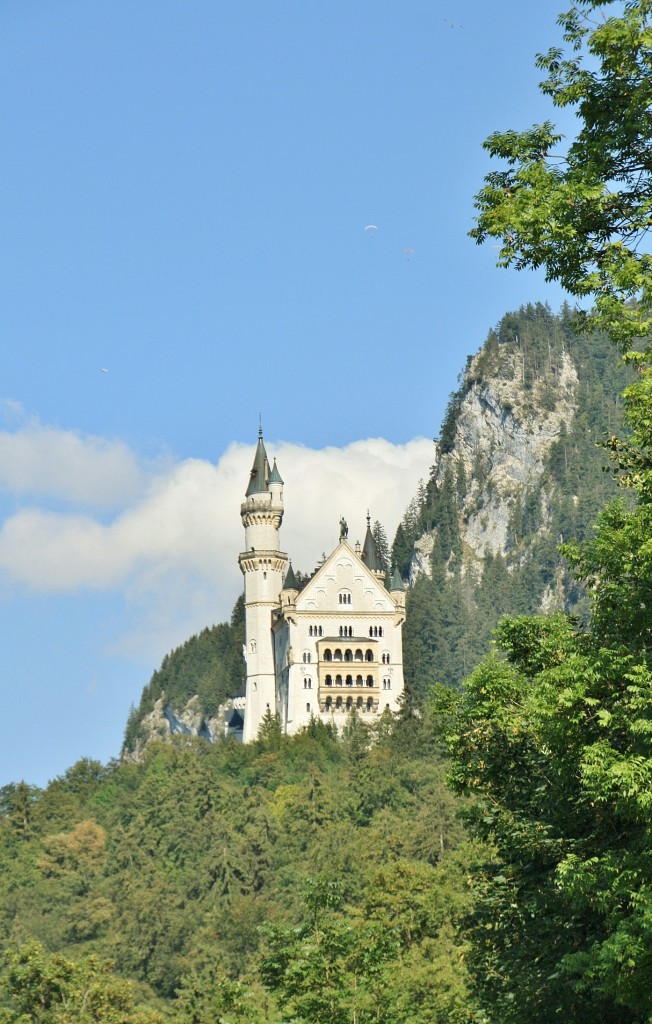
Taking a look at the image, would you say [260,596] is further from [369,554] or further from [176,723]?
[176,723]

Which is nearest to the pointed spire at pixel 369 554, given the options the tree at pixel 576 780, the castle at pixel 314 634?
the castle at pixel 314 634

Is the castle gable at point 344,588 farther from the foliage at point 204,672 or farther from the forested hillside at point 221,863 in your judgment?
the foliage at point 204,672

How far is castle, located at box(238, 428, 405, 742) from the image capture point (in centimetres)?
13562

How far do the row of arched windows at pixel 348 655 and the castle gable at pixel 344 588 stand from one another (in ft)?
9.92

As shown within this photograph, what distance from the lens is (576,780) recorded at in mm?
26438

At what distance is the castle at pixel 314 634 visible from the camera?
13562 cm

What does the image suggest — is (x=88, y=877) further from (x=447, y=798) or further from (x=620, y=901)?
(x=620, y=901)

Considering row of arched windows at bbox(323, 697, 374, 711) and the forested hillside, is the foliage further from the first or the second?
row of arched windows at bbox(323, 697, 374, 711)

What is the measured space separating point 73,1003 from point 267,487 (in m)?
85.1

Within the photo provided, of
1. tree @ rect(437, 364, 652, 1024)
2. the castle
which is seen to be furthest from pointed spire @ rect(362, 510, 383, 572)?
tree @ rect(437, 364, 652, 1024)

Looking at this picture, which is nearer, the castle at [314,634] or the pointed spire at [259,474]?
the castle at [314,634]

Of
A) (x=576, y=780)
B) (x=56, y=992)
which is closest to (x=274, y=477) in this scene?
(x=56, y=992)

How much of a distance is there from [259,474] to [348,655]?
668 inches

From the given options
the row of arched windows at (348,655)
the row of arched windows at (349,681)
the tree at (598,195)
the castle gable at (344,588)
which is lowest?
the tree at (598,195)
